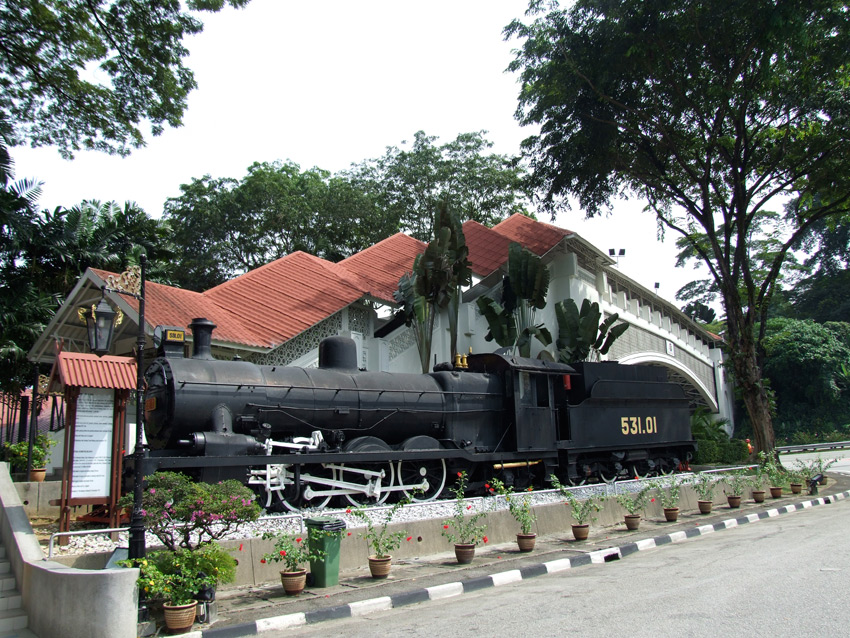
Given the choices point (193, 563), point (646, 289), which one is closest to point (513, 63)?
point (646, 289)

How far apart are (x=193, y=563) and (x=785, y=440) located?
4119 cm

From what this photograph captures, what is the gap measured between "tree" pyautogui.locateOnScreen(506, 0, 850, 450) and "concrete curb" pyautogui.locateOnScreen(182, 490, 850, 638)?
11.5 m

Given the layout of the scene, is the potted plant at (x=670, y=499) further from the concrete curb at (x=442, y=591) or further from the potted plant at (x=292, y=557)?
the potted plant at (x=292, y=557)

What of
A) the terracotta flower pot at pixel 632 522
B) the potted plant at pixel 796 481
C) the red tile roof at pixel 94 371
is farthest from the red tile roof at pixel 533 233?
the red tile roof at pixel 94 371

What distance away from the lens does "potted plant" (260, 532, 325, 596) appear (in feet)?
23.0

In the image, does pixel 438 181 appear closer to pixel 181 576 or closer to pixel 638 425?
pixel 638 425

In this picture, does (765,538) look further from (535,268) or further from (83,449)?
(535,268)

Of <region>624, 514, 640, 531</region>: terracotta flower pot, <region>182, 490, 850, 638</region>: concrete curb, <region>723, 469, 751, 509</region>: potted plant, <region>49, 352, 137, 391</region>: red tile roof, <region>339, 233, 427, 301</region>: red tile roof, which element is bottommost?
<region>182, 490, 850, 638</region>: concrete curb

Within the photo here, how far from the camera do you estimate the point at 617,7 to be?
18.4m

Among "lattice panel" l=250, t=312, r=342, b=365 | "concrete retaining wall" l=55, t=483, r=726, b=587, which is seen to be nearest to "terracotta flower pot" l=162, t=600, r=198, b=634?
"concrete retaining wall" l=55, t=483, r=726, b=587

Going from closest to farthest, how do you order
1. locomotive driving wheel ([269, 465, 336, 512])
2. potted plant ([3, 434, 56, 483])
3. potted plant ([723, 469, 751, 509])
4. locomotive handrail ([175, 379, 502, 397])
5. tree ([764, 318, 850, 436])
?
locomotive handrail ([175, 379, 502, 397]) → locomotive driving wheel ([269, 465, 336, 512]) → potted plant ([723, 469, 751, 509]) → potted plant ([3, 434, 56, 483]) → tree ([764, 318, 850, 436])

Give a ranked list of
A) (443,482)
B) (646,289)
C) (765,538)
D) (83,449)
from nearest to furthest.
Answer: (83,449), (765,538), (443,482), (646,289)

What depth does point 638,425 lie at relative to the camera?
1586 cm

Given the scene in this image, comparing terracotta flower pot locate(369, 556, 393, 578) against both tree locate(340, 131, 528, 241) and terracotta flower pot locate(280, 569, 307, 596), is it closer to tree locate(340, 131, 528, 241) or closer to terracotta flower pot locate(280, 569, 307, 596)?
terracotta flower pot locate(280, 569, 307, 596)
